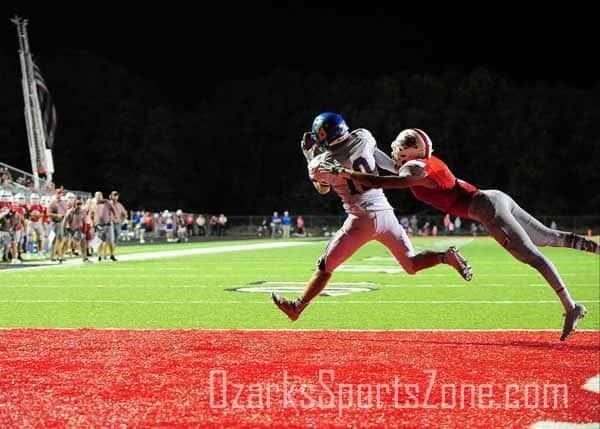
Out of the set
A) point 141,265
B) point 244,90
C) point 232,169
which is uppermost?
point 244,90

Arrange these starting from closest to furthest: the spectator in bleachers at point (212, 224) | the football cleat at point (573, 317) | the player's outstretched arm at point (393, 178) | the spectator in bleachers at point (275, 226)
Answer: the player's outstretched arm at point (393, 178), the football cleat at point (573, 317), the spectator in bleachers at point (275, 226), the spectator in bleachers at point (212, 224)

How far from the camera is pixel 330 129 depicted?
23.0 ft

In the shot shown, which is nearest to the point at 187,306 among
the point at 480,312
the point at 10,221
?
the point at 480,312

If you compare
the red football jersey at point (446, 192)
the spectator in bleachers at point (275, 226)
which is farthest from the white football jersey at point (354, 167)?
the spectator in bleachers at point (275, 226)

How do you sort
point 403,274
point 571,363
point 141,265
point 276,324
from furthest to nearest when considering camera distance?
point 141,265 → point 403,274 → point 276,324 → point 571,363

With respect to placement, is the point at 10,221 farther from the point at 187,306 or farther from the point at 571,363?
the point at 571,363

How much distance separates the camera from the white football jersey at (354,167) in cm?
701

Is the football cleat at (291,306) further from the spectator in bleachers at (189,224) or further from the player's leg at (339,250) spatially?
the spectator in bleachers at (189,224)

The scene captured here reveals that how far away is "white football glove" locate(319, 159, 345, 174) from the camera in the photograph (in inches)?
261

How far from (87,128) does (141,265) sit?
52157 millimetres

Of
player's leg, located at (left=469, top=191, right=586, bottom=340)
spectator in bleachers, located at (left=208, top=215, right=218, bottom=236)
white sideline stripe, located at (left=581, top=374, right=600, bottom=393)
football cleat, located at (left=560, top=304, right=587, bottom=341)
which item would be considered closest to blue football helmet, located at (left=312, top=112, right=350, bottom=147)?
player's leg, located at (left=469, top=191, right=586, bottom=340)

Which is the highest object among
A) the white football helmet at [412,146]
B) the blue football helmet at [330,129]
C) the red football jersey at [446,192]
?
the blue football helmet at [330,129]

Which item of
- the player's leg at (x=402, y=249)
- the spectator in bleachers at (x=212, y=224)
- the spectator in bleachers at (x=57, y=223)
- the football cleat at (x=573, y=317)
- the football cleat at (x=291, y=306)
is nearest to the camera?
the football cleat at (x=573, y=317)

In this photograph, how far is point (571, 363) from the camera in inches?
263
